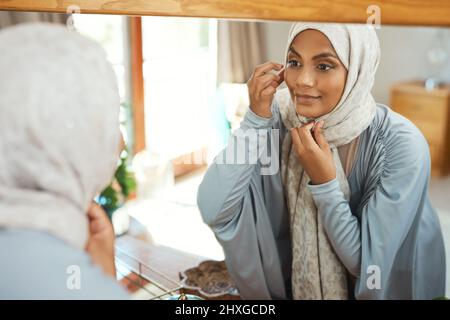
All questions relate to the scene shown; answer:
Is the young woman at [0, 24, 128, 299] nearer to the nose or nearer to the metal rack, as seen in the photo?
the nose

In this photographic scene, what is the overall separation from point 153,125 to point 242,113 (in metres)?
0.23

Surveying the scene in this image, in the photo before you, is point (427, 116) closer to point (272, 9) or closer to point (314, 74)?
point (314, 74)

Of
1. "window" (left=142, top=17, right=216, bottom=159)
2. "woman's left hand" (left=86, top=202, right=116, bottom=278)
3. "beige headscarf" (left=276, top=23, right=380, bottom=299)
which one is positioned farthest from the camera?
"window" (left=142, top=17, right=216, bottom=159)

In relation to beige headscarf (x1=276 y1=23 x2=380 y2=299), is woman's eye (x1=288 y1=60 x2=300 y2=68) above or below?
above

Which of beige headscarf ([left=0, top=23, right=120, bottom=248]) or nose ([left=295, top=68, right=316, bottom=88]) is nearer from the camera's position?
beige headscarf ([left=0, top=23, right=120, bottom=248])

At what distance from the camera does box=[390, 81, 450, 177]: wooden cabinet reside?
2.68ft

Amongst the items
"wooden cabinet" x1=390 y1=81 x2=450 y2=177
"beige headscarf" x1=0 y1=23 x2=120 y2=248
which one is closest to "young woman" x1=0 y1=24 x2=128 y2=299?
"beige headscarf" x1=0 y1=23 x2=120 y2=248

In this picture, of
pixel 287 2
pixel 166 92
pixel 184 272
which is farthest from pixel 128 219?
pixel 287 2

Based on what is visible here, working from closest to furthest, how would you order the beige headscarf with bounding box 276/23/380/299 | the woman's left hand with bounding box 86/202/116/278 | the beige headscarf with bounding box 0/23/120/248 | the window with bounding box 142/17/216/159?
1. the beige headscarf with bounding box 0/23/120/248
2. the woman's left hand with bounding box 86/202/116/278
3. the beige headscarf with bounding box 276/23/380/299
4. the window with bounding box 142/17/216/159

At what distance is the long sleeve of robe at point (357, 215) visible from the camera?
0.81 metres

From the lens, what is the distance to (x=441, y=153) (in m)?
0.86

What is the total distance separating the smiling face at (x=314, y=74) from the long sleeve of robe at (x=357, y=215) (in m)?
0.06

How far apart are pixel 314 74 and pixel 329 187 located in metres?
0.18
